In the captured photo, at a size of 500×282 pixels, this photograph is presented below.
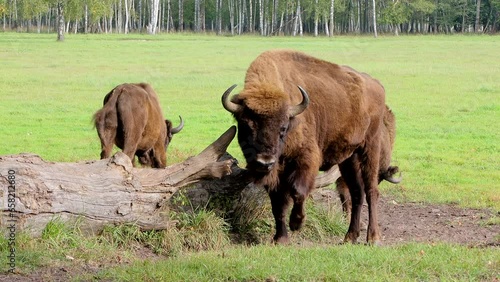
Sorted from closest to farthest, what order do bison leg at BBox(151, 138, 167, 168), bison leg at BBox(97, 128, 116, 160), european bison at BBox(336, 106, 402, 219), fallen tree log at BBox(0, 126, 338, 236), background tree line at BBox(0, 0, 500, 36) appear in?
fallen tree log at BBox(0, 126, 338, 236) < european bison at BBox(336, 106, 402, 219) < bison leg at BBox(97, 128, 116, 160) < bison leg at BBox(151, 138, 167, 168) < background tree line at BBox(0, 0, 500, 36)

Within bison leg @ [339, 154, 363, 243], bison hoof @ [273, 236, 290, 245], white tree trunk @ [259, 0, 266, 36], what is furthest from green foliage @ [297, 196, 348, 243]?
white tree trunk @ [259, 0, 266, 36]

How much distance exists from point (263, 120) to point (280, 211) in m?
1.32

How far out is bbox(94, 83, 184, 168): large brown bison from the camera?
39.4 ft

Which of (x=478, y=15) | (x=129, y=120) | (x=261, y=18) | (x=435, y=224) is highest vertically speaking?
(x=478, y=15)

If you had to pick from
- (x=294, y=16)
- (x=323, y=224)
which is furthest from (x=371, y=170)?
(x=294, y=16)

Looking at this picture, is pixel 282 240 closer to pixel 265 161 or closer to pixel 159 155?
pixel 265 161

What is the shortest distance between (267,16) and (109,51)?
156ft

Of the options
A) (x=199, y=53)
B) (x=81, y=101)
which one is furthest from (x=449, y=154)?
(x=199, y=53)

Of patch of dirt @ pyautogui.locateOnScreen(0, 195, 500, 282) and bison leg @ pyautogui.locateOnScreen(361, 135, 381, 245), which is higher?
bison leg @ pyautogui.locateOnScreen(361, 135, 381, 245)

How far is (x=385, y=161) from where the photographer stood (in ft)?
35.8

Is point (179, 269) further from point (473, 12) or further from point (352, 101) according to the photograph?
point (473, 12)

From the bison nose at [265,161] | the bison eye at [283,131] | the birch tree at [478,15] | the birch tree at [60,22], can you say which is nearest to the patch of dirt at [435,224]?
the bison eye at [283,131]

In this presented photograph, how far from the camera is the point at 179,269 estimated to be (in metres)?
6.89

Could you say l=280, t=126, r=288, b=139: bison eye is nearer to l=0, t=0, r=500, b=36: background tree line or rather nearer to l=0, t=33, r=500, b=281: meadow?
l=0, t=33, r=500, b=281: meadow
